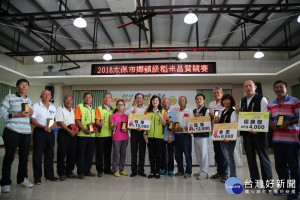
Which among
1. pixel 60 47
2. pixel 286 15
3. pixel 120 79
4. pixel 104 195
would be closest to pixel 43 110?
pixel 104 195

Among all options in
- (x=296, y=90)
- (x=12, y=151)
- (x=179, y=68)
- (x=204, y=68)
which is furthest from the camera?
(x=296, y=90)

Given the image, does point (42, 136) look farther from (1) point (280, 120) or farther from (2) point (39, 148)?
(1) point (280, 120)

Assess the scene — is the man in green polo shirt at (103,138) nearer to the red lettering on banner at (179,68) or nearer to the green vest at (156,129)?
the green vest at (156,129)

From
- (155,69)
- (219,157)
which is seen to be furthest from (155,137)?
(155,69)

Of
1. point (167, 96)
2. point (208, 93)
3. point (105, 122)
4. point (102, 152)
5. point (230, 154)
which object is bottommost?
point (102, 152)

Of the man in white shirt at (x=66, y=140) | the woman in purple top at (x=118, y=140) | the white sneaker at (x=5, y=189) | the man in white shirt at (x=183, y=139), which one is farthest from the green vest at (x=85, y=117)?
the man in white shirt at (x=183, y=139)

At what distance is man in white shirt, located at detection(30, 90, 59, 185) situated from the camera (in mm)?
2781

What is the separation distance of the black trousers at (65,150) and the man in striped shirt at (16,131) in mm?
480

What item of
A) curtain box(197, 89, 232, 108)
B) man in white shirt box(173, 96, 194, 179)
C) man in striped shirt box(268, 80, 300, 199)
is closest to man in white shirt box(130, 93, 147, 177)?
man in white shirt box(173, 96, 194, 179)

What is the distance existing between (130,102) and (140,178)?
5.48m

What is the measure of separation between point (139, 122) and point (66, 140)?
1237 mm

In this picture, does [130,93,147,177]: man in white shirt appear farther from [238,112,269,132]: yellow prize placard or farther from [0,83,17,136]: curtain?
[0,83,17,136]: curtain

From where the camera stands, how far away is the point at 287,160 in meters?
2.24

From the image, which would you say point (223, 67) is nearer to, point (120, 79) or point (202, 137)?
point (120, 79)
